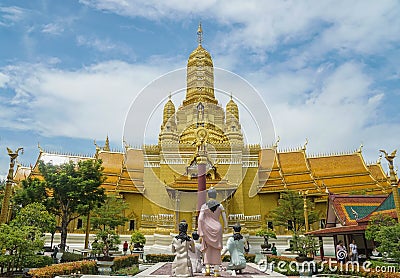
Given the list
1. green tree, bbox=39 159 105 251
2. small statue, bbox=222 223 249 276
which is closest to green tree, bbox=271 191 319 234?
green tree, bbox=39 159 105 251

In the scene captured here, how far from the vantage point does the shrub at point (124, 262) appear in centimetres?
1455

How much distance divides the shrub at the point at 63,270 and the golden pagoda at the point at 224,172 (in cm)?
1608

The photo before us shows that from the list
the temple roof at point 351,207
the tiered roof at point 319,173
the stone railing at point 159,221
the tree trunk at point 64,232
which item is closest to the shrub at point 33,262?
the tree trunk at point 64,232

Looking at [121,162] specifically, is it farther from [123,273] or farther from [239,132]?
[123,273]

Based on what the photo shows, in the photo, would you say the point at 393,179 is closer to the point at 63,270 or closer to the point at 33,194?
the point at 63,270

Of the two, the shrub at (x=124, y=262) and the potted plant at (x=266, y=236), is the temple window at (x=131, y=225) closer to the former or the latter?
the potted plant at (x=266, y=236)

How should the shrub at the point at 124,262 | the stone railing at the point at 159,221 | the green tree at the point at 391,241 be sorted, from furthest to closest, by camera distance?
1. the stone railing at the point at 159,221
2. the shrub at the point at 124,262
3. the green tree at the point at 391,241

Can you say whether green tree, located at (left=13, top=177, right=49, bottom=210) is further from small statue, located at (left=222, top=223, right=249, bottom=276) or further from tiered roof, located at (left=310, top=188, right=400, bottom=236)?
tiered roof, located at (left=310, top=188, right=400, bottom=236)

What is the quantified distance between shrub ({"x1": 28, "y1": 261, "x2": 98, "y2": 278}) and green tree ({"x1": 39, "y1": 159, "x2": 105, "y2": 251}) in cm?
889

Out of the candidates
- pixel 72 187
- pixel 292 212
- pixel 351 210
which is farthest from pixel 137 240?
pixel 351 210

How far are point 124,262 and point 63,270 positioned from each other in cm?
603

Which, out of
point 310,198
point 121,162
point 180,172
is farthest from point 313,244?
point 121,162

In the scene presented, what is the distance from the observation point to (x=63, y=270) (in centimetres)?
1006

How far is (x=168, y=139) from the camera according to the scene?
35.7m
